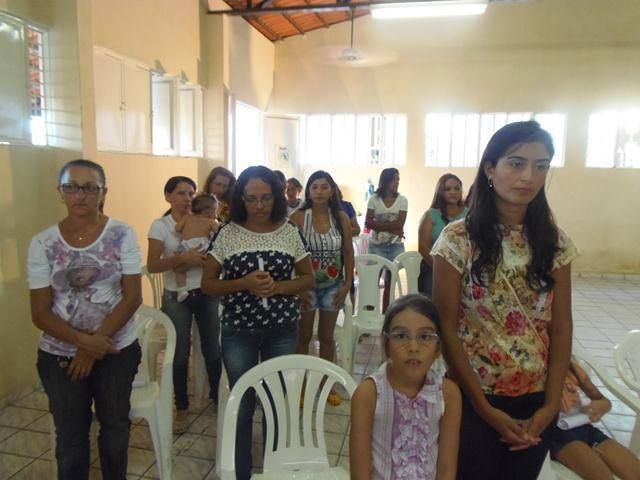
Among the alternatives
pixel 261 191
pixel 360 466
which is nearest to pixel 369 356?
pixel 261 191

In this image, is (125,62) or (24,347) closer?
(24,347)

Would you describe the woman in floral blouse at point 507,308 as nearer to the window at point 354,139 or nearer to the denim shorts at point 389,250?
the denim shorts at point 389,250

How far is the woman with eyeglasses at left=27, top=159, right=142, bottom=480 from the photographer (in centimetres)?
168

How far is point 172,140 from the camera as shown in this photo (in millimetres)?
5074

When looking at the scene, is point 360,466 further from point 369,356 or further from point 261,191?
point 369,356

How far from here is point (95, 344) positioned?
168cm

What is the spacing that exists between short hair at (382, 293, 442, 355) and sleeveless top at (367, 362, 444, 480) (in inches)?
5.8

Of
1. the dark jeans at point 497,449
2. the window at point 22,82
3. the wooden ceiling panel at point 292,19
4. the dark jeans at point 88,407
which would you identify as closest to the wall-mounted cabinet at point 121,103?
the window at point 22,82

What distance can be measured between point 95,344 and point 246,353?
1.80 feet

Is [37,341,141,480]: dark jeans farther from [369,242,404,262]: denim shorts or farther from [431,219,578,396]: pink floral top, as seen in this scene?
[369,242,404,262]: denim shorts

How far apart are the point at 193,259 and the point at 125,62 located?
2.36 metres

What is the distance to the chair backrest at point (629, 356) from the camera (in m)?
1.97

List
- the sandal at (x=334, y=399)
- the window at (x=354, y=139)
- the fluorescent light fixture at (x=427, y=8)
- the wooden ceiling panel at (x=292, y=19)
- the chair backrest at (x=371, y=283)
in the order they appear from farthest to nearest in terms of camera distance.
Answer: the window at (x=354, y=139) < the wooden ceiling panel at (x=292, y=19) < the fluorescent light fixture at (x=427, y=8) < the chair backrest at (x=371, y=283) < the sandal at (x=334, y=399)

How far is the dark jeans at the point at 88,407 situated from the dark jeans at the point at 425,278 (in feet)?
7.09
